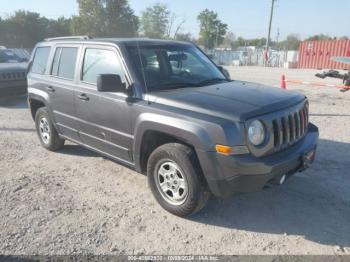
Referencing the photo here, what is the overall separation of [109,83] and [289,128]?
2055mm

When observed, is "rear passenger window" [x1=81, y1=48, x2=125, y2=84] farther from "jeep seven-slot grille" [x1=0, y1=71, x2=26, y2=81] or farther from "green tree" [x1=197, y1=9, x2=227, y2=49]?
"green tree" [x1=197, y1=9, x2=227, y2=49]

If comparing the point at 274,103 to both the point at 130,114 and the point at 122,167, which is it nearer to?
the point at 130,114

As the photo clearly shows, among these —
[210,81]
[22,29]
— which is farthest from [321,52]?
[22,29]

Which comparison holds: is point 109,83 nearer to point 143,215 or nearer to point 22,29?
point 143,215

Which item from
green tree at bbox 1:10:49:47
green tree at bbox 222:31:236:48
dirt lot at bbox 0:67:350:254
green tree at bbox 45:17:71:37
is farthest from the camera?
green tree at bbox 222:31:236:48

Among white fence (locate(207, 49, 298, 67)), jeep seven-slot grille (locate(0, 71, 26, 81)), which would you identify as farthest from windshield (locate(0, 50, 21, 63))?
white fence (locate(207, 49, 298, 67))

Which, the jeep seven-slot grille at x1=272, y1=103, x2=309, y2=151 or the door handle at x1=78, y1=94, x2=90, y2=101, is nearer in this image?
the jeep seven-slot grille at x1=272, y1=103, x2=309, y2=151

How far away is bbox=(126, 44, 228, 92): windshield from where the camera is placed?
429cm

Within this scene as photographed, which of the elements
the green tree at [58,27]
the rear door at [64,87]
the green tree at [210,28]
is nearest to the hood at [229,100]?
the rear door at [64,87]

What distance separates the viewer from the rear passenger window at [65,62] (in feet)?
16.9

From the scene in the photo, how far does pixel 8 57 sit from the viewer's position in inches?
475

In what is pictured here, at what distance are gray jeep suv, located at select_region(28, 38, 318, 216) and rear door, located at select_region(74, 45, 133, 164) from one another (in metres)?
0.01

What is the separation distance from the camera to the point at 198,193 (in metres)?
3.67

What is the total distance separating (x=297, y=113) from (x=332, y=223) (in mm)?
1247
